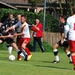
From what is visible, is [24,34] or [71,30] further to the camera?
[24,34]

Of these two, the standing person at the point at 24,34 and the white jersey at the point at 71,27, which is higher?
the white jersey at the point at 71,27

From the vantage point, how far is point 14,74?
12992 millimetres

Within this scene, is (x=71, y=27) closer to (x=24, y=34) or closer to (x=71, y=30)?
(x=71, y=30)

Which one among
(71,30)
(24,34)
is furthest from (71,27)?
(24,34)

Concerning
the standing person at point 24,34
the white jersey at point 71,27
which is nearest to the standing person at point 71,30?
the white jersey at point 71,27

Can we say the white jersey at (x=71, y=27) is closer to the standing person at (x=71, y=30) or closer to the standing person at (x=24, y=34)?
the standing person at (x=71, y=30)

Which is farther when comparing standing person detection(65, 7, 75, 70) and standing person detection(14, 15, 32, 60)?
standing person detection(14, 15, 32, 60)

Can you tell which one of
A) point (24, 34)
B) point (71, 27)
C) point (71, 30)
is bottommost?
point (24, 34)

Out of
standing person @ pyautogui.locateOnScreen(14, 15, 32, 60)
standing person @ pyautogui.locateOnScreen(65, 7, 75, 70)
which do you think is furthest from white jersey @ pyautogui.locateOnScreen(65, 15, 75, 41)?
standing person @ pyautogui.locateOnScreen(14, 15, 32, 60)

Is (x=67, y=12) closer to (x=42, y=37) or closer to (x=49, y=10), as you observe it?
(x=49, y=10)

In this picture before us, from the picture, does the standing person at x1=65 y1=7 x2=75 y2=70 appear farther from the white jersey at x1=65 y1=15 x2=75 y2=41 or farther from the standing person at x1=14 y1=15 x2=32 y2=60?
the standing person at x1=14 y1=15 x2=32 y2=60

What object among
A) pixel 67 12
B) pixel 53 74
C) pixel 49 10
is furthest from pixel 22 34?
pixel 49 10

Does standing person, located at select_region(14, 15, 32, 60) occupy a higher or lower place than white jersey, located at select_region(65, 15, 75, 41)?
lower

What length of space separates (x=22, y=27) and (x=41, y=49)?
8.80 m
